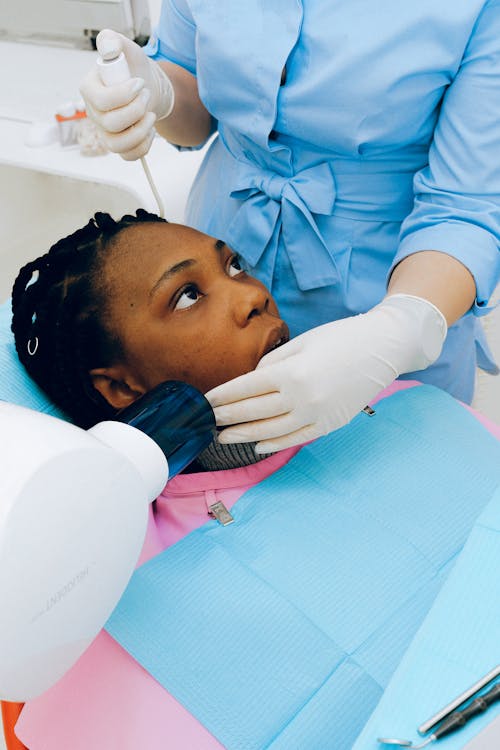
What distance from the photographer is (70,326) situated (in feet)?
3.70

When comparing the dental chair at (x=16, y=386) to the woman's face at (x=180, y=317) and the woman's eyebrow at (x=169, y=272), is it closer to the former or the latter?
the woman's face at (x=180, y=317)

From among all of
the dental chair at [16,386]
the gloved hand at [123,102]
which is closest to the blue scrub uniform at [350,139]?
the gloved hand at [123,102]

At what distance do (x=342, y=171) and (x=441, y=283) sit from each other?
0.30 m

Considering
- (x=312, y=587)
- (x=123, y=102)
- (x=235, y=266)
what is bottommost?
(x=312, y=587)

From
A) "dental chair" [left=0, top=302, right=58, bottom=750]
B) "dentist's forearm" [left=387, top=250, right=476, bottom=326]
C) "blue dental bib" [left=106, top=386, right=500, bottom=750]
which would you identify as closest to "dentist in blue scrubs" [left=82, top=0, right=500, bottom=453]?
"dentist's forearm" [left=387, top=250, right=476, bottom=326]

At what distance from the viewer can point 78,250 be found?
3.84 feet

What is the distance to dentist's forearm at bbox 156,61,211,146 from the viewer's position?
1.46 metres

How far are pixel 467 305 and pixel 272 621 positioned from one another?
548 millimetres

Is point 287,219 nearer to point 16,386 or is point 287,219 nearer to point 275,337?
point 275,337

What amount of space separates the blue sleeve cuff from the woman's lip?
23 centimetres

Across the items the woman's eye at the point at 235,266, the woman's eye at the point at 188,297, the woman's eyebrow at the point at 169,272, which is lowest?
the woman's eye at the point at 235,266

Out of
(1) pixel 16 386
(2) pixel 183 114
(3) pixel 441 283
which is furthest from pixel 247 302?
(2) pixel 183 114

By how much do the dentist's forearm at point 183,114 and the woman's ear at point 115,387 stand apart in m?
0.59

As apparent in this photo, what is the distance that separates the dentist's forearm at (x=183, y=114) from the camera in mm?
1464
